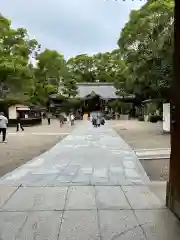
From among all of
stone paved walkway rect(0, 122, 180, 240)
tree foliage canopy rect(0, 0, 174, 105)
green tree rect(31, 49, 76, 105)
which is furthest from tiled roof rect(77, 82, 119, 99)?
stone paved walkway rect(0, 122, 180, 240)

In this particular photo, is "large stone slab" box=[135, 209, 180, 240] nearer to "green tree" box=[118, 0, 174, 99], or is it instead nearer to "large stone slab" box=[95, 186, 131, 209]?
"large stone slab" box=[95, 186, 131, 209]

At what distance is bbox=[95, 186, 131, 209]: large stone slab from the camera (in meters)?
5.05

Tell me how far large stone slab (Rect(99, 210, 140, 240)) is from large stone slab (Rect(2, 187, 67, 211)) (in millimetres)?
789

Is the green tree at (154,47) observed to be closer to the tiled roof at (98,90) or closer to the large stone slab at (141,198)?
the large stone slab at (141,198)

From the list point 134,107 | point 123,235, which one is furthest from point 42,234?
point 134,107

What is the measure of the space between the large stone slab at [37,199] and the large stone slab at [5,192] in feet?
0.29

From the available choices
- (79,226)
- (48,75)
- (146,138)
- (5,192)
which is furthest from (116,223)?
(48,75)

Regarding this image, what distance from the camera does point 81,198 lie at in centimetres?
555

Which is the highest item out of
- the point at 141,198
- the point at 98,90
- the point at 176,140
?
the point at 98,90

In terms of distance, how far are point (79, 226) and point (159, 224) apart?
106 centimetres

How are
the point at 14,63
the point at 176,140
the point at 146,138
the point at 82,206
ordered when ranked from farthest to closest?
the point at 14,63 < the point at 146,138 < the point at 82,206 < the point at 176,140

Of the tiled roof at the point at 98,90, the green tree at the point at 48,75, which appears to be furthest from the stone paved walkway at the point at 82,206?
the tiled roof at the point at 98,90

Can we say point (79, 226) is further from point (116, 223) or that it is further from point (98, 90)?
point (98, 90)

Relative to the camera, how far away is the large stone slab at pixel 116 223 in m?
3.92
